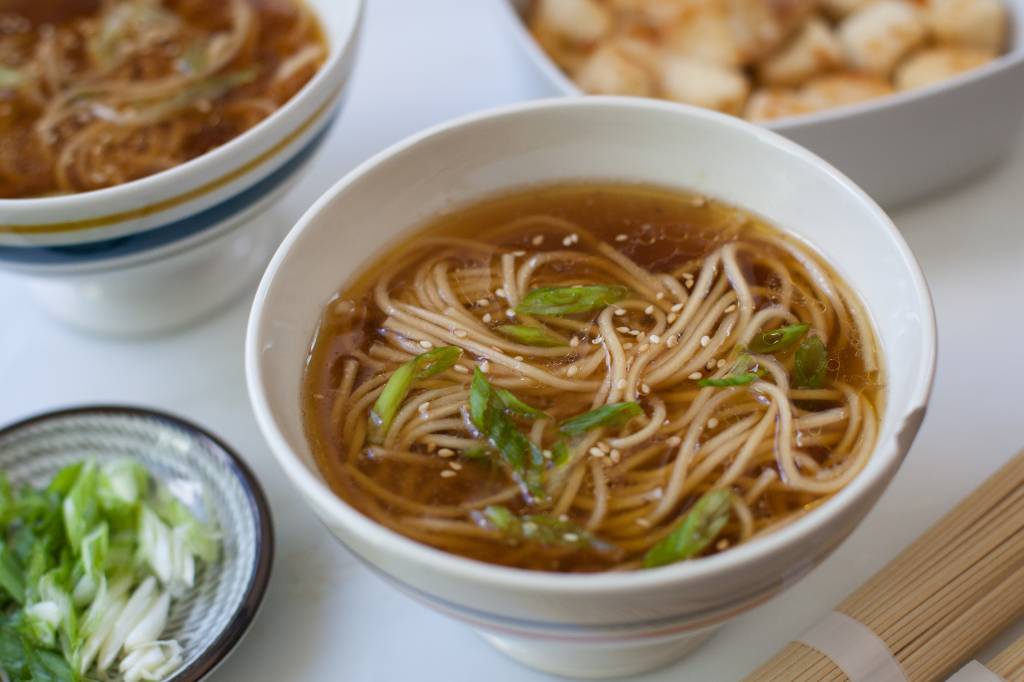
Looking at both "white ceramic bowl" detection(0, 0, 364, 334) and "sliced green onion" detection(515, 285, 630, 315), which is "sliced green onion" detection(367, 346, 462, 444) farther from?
"white ceramic bowl" detection(0, 0, 364, 334)

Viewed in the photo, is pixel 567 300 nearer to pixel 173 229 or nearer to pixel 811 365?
pixel 811 365

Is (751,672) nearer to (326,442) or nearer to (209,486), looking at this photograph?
(326,442)

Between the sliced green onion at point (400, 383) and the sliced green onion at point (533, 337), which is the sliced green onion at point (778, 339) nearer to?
the sliced green onion at point (533, 337)

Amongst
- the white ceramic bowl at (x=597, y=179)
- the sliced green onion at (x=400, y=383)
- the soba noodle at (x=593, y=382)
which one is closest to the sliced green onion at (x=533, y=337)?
the soba noodle at (x=593, y=382)

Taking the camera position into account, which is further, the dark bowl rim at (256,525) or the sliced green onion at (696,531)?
the dark bowl rim at (256,525)

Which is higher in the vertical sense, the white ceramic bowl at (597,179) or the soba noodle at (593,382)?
the white ceramic bowl at (597,179)
